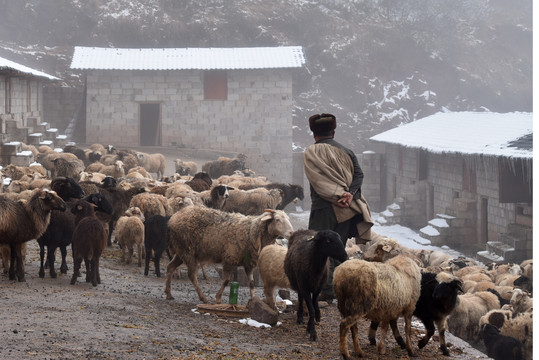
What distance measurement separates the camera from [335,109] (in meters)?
44.6

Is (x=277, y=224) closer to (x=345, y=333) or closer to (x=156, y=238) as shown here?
(x=345, y=333)

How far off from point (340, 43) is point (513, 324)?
133 feet

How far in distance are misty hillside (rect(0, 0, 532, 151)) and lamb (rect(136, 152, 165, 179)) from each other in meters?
16.3

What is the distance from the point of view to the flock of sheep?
630 cm

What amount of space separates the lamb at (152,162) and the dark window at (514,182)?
11155mm

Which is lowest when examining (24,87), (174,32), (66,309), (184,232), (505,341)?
A: (505,341)

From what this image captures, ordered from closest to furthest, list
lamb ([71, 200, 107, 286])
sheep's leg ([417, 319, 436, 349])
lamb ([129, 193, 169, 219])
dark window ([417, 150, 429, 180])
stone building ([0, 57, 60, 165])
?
sheep's leg ([417, 319, 436, 349]) < lamb ([71, 200, 107, 286]) < lamb ([129, 193, 169, 219]) < stone building ([0, 57, 60, 165]) < dark window ([417, 150, 429, 180])

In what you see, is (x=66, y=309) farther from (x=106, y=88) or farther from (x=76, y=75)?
(x=76, y=75)

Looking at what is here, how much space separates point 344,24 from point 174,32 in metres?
11.9

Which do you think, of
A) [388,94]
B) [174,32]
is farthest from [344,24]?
[174,32]

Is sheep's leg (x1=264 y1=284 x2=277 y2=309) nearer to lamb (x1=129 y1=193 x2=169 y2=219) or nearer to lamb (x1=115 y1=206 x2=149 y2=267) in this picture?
lamb (x1=115 y1=206 x2=149 y2=267)

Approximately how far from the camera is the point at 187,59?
110ft

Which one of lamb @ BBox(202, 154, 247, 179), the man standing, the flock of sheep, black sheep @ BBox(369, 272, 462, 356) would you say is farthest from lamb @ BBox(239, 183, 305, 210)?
black sheep @ BBox(369, 272, 462, 356)

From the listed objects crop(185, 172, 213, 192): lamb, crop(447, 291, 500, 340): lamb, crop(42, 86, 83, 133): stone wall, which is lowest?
crop(447, 291, 500, 340): lamb
